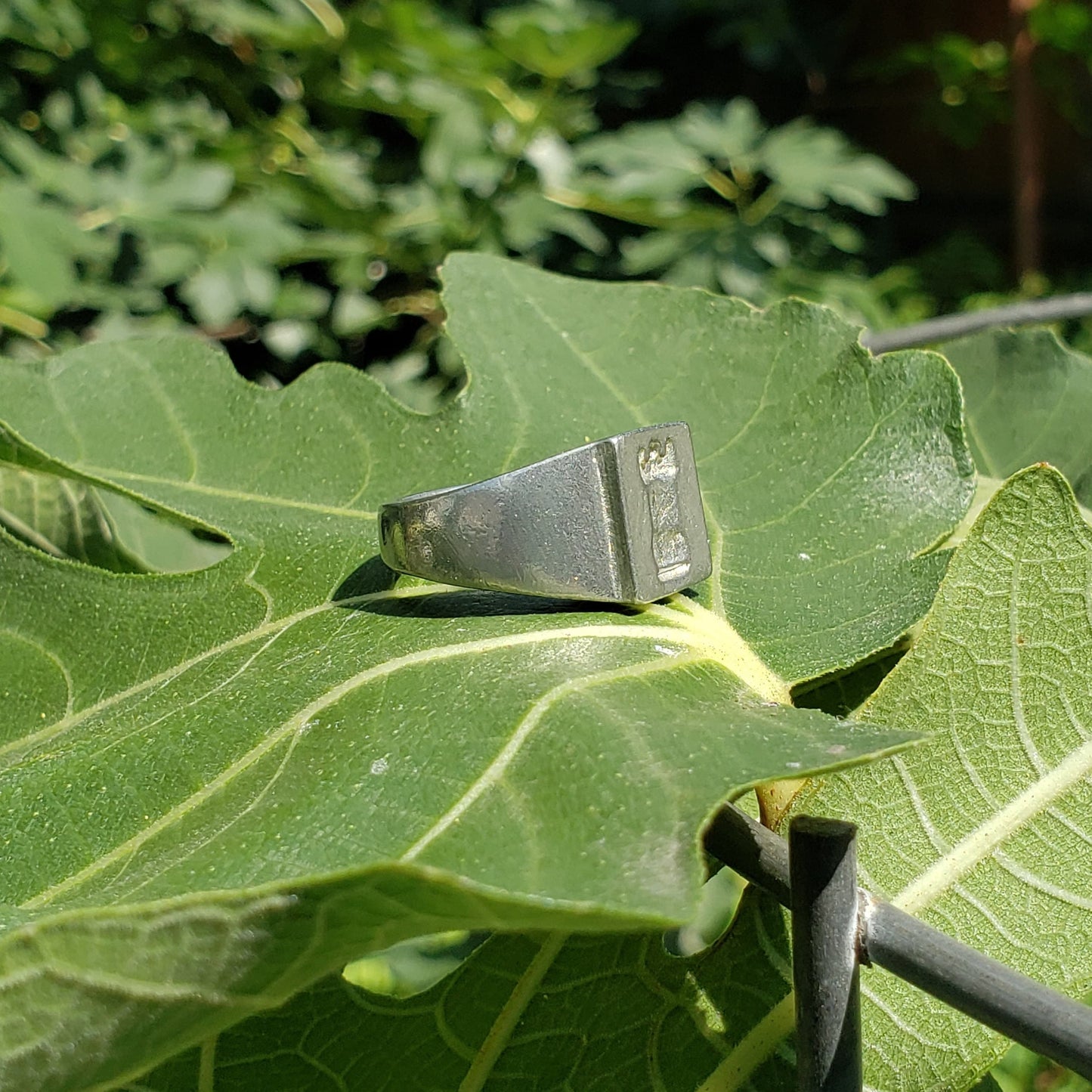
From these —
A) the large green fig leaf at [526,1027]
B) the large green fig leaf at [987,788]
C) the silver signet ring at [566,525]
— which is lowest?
the large green fig leaf at [526,1027]

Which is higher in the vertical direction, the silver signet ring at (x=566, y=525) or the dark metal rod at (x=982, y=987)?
the silver signet ring at (x=566, y=525)

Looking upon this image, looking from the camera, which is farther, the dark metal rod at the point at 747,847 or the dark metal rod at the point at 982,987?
the dark metal rod at the point at 747,847

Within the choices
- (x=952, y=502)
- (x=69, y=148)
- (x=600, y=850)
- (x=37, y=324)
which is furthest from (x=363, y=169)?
(x=600, y=850)

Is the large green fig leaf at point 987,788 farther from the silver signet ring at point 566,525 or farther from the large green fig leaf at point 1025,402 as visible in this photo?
the large green fig leaf at point 1025,402

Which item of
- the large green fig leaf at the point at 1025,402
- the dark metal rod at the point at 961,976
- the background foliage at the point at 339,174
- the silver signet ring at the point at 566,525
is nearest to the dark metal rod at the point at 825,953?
the dark metal rod at the point at 961,976

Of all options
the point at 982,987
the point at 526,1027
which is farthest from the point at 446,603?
the point at 982,987

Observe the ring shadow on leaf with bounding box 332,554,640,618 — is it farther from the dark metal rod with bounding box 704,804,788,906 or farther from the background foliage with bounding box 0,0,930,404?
the background foliage with bounding box 0,0,930,404

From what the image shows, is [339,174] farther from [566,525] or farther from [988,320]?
[566,525]

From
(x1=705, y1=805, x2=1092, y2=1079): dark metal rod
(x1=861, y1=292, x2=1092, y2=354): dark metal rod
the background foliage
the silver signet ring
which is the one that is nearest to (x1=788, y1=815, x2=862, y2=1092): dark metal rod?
(x1=705, y1=805, x2=1092, y2=1079): dark metal rod
